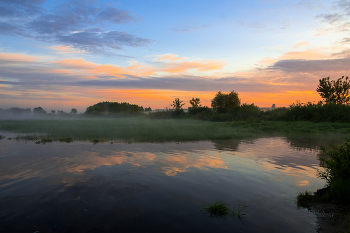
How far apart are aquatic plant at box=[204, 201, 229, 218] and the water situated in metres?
0.21

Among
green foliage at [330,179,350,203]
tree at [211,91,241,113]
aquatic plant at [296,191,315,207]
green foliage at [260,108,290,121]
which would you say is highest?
tree at [211,91,241,113]

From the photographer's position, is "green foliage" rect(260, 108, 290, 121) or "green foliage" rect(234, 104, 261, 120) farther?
"green foliage" rect(234, 104, 261, 120)

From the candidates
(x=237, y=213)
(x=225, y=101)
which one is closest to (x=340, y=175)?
(x=237, y=213)

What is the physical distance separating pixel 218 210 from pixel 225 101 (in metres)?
56.9

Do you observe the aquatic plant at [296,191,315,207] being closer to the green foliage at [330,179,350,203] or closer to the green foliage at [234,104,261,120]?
the green foliage at [330,179,350,203]

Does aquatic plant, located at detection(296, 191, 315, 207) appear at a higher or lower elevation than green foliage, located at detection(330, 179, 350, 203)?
lower

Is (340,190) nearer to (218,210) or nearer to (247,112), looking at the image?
(218,210)

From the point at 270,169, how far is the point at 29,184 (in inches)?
384

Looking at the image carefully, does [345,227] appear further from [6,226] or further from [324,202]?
[6,226]

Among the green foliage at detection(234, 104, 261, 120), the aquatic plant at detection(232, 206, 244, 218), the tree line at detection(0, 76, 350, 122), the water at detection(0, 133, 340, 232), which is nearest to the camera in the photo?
the water at detection(0, 133, 340, 232)

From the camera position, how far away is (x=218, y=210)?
566cm

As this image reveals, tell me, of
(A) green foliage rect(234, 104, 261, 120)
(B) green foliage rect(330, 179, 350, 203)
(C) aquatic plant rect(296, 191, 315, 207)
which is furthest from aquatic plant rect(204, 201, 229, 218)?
(A) green foliage rect(234, 104, 261, 120)

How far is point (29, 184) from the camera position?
7.67 meters

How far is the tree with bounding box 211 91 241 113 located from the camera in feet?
198
